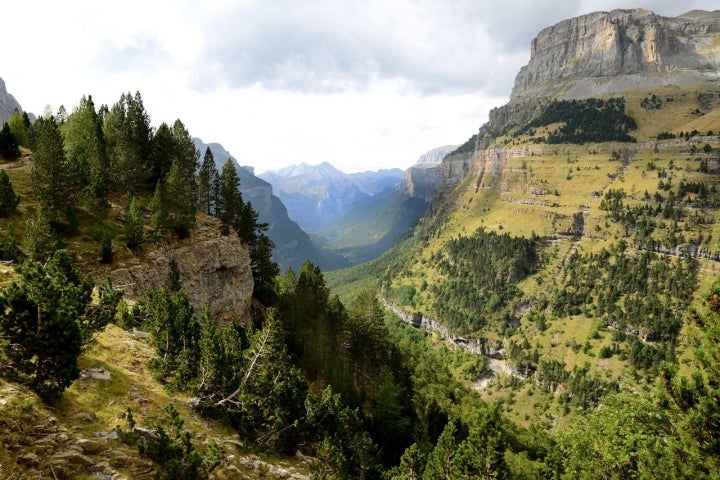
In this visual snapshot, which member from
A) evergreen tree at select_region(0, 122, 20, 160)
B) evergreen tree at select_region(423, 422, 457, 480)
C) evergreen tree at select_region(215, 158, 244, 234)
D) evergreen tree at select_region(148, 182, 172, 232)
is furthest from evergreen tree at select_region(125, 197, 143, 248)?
evergreen tree at select_region(423, 422, 457, 480)

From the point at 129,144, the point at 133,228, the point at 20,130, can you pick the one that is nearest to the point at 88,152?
the point at 129,144

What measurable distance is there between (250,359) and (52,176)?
37401 millimetres

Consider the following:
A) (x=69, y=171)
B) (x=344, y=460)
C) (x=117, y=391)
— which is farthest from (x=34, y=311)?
(x=69, y=171)

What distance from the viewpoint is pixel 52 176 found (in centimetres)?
4675

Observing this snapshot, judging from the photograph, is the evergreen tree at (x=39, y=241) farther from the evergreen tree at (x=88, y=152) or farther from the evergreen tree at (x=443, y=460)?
the evergreen tree at (x=443, y=460)

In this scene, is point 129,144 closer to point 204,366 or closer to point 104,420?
point 204,366

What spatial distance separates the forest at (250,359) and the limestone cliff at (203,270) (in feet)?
6.11

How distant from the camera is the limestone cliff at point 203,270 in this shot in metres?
48.8

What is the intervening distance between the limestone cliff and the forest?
1.86m

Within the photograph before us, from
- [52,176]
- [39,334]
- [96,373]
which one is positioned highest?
[52,176]

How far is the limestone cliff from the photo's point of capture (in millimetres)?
48844

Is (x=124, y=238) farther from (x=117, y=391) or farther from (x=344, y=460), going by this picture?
(x=344, y=460)

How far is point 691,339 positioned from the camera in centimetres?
1862

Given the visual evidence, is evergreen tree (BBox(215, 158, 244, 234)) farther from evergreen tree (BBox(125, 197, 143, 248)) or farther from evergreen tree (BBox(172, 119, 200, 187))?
evergreen tree (BBox(125, 197, 143, 248))
